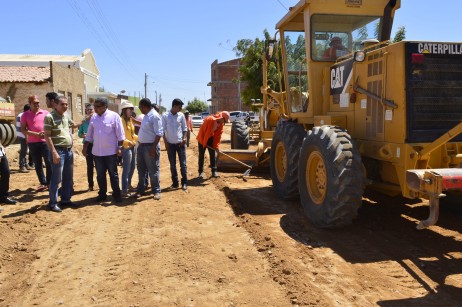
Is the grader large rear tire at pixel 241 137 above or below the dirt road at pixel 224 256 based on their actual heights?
above

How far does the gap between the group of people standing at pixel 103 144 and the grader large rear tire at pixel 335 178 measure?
3083 mm

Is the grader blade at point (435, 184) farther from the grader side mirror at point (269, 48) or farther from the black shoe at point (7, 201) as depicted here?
the black shoe at point (7, 201)

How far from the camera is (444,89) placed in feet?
15.3

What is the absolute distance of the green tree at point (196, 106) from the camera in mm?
81562

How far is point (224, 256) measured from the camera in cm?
438

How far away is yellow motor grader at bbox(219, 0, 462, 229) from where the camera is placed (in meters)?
4.49

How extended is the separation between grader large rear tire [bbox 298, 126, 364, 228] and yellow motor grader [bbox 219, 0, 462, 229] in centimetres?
1

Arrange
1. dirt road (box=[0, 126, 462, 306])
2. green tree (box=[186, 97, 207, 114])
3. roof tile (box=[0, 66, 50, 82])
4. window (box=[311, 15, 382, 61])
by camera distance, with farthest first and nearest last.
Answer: green tree (box=[186, 97, 207, 114])
roof tile (box=[0, 66, 50, 82])
window (box=[311, 15, 382, 61])
dirt road (box=[0, 126, 462, 306])

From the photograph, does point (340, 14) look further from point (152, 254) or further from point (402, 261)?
point (152, 254)

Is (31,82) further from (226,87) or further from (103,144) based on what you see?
(226,87)

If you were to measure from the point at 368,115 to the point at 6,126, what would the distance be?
31.8 ft

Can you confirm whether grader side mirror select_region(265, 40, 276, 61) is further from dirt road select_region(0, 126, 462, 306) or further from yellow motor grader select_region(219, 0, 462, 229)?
dirt road select_region(0, 126, 462, 306)

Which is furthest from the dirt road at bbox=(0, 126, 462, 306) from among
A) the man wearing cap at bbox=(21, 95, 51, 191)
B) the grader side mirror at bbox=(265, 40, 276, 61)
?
Answer: the grader side mirror at bbox=(265, 40, 276, 61)

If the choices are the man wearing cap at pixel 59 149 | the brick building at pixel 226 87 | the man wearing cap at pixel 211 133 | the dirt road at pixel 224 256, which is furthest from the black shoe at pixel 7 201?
the brick building at pixel 226 87
